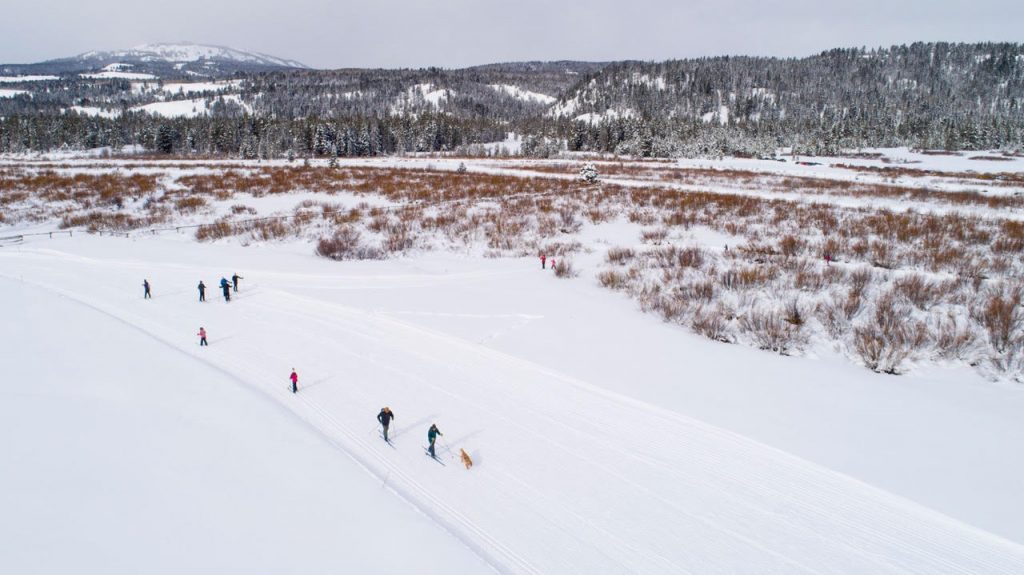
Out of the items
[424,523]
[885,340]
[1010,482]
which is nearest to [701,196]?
[885,340]

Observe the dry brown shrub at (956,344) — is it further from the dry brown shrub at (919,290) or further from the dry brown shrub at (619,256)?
the dry brown shrub at (619,256)

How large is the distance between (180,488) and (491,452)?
4318 mm

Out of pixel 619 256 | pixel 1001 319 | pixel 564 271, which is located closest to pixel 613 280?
pixel 564 271

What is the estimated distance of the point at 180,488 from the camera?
259 inches

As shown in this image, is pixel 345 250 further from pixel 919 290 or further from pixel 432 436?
pixel 919 290

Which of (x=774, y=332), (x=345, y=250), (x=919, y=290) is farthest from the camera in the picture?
(x=345, y=250)

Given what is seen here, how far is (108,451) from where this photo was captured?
731 cm

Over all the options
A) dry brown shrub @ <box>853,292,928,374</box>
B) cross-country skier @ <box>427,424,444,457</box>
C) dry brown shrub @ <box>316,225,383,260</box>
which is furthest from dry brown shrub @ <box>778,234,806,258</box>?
dry brown shrub @ <box>316,225,383,260</box>

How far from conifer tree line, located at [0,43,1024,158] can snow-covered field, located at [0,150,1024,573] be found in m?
74.2

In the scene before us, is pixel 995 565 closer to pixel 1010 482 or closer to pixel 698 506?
pixel 1010 482

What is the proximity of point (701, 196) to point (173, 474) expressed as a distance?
3058 centimetres

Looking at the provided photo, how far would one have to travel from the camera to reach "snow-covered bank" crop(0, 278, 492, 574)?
549cm

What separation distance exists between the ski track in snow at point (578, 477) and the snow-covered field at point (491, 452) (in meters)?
0.03

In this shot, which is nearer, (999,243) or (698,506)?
(698,506)
